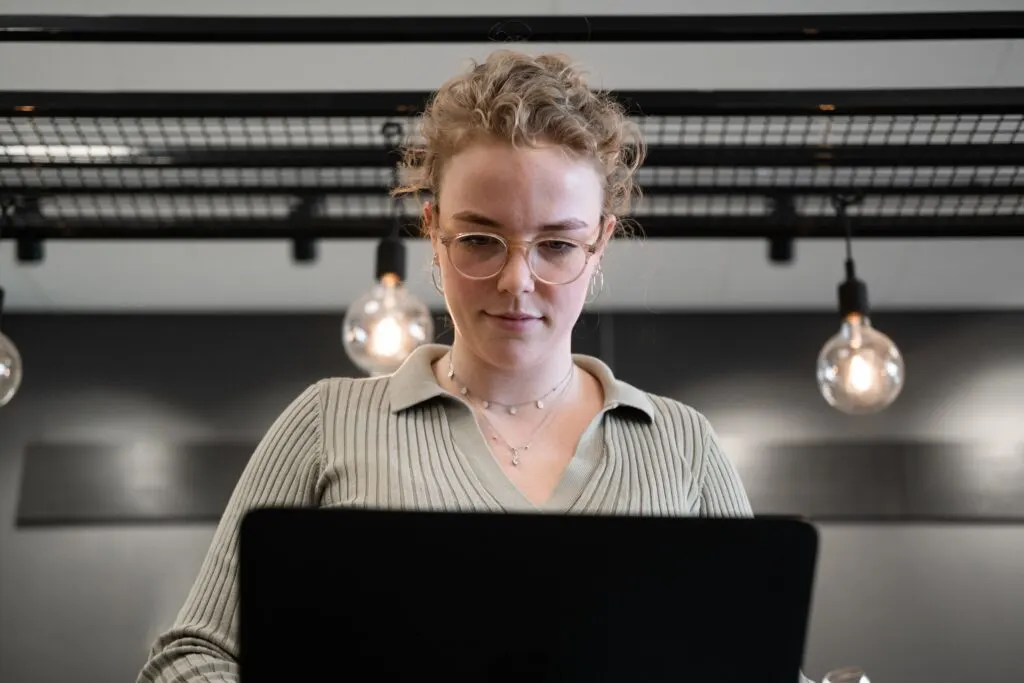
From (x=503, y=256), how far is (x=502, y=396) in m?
0.19

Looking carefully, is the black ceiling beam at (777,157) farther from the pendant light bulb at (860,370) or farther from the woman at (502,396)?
the woman at (502,396)

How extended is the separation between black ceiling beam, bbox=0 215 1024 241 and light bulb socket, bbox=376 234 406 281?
6 cm

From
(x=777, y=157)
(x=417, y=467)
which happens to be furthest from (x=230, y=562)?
(x=777, y=157)

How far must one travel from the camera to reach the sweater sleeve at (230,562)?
1.10 metres

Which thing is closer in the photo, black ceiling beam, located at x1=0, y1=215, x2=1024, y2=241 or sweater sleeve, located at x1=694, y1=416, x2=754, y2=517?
sweater sleeve, located at x1=694, y1=416, x2=754, y2=517

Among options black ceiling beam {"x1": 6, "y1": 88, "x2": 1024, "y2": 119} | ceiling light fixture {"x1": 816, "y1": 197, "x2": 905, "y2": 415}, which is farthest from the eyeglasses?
ceiling light fixture {"x1": 816, "y1": 197, "x2": 905, "y2": 415}

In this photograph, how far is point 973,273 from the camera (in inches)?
202

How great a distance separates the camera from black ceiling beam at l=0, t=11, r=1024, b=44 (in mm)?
2324

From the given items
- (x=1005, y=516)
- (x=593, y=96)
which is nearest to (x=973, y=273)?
(x=1005, y=516)

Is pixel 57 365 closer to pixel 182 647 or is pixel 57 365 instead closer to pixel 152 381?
pixel 152 381

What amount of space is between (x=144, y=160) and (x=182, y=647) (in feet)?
6.35

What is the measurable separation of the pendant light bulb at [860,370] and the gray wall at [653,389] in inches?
91.7

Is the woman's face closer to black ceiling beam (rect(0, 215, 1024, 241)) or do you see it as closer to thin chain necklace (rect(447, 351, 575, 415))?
thin chain necklace (rect(447, 351, 575, 415))

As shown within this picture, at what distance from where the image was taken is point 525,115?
123 centimetres
